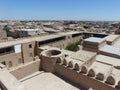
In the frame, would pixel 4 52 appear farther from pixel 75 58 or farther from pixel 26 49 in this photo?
pixel 75 58


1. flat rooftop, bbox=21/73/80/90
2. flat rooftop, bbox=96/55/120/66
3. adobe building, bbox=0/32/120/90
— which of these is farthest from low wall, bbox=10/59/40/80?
flat rooftop, bbox=96/55/120/66

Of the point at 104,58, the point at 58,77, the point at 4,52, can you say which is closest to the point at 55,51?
the point at 58,77

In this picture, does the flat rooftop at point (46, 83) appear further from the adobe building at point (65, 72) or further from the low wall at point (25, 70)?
the low wall at point (25, 70)

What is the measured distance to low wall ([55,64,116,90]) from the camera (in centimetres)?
1293

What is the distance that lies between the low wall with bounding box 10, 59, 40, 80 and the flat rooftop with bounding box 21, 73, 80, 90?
1.13 m

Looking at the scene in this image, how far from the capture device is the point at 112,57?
2080 centimetres

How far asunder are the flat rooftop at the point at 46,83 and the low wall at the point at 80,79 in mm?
887

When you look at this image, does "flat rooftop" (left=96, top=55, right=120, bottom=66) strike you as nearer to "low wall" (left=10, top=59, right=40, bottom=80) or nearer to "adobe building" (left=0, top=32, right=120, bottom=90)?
"adobe building" (left=0, top=32, right=120, bottom=90)

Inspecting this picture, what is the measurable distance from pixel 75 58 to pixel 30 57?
14.5 metres

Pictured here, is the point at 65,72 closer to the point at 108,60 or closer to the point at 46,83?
the point at 46,83

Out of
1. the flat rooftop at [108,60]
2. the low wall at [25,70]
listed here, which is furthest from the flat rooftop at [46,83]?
the flat rooftop at [108,60]

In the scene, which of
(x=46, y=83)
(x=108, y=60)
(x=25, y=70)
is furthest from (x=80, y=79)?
(x=25, y=70)

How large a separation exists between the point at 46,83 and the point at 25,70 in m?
3.53

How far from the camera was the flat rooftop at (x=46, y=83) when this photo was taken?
568 inches
